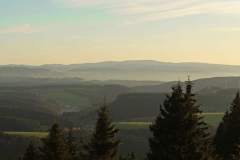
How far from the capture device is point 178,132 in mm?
19625

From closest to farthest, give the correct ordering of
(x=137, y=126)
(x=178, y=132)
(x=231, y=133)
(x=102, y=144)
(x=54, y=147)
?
(x=178, y=132) < (x=102, y=144) < (x=54, y=147) < (x=231, y=133) < (x=137, y=126)

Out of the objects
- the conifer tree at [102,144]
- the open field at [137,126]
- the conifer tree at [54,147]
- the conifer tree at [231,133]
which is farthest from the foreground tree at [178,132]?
the open field at [137,126]

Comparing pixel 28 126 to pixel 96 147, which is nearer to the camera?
pixel 96 147

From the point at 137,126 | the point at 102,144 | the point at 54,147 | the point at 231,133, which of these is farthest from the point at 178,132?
the point at 137,126

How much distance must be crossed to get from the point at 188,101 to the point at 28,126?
164 metres

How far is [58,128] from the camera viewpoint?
25422 mm

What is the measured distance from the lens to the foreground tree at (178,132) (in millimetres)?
19469

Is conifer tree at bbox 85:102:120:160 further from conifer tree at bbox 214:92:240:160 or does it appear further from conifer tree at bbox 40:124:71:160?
conifer tree at bbox 214:92:240:160

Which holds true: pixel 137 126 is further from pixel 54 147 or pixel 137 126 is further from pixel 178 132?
pixel 178 132

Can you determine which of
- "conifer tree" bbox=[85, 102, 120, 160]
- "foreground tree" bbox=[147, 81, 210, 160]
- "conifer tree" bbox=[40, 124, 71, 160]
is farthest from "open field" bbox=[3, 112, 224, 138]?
"foreground tree" bbox=[147, 81, 210, 160]

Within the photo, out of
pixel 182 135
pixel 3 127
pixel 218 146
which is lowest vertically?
pixel 3 127

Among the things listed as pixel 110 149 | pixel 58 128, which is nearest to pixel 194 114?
pixel 110 149

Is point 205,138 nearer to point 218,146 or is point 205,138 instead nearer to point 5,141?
point 218,146

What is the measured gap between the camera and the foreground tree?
63.9ft
